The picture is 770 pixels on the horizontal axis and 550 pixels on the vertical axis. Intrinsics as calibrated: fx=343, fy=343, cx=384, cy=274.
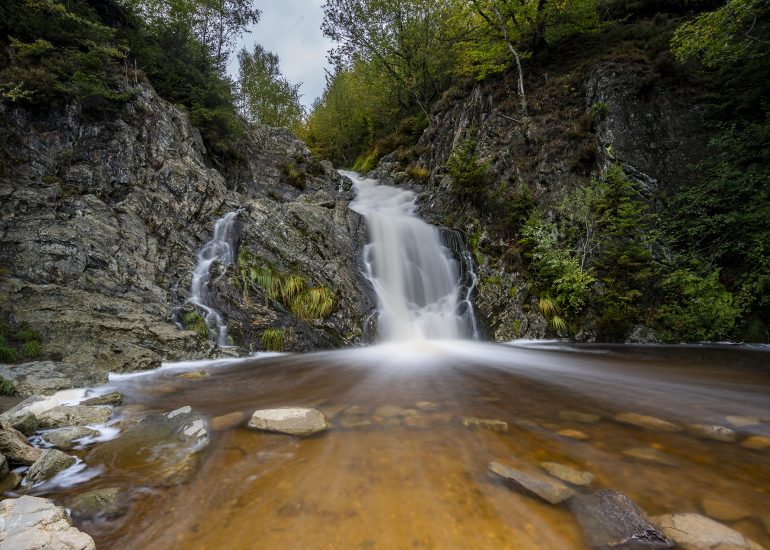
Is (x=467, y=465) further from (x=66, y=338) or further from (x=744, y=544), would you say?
(x=66, y=338)

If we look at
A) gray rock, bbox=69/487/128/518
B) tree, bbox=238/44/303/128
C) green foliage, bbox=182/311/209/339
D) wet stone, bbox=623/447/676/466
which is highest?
tree, bbox=238/44/303/128

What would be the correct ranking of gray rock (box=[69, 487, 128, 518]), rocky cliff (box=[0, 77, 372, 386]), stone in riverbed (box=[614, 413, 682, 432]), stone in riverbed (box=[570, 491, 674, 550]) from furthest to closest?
rocky cliff (box=[0, 77, 372, 386])
stone in riverbed (box=[614, 413, 682, 432])
gray rock (box=[69, 487, 128, 518])
stone in riverbed (box=[570, 491, 674, 550])

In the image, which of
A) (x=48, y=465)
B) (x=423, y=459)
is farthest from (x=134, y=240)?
(x=423, y=459)

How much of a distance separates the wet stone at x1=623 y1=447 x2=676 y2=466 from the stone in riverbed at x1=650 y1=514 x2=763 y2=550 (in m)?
0.72

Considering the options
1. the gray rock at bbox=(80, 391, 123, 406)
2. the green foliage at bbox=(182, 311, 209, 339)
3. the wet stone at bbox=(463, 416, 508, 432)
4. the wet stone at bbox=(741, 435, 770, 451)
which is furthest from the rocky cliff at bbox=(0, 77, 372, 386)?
the wet stone at bbox=(741, 435, 770, 451)

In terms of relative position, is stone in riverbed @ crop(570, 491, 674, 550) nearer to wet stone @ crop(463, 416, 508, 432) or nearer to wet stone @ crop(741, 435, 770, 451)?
wet stone @ crop(463, 416, 508, 432)

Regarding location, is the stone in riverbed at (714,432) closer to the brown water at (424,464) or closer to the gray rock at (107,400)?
the brown water at (424,464)

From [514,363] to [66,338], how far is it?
8.17m

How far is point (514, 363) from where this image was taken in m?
6.87

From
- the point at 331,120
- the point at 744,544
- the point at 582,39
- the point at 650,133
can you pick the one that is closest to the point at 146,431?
the point at 744,544

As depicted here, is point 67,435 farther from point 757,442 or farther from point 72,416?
point 757,442

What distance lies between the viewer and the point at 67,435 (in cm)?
324

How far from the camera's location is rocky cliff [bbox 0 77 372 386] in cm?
639

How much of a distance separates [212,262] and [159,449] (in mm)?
6570
